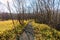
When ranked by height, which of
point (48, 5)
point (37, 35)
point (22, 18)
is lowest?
point (37, 35)

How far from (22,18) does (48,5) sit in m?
3.04

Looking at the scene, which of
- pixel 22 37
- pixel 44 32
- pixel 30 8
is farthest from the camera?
pixel 30 8

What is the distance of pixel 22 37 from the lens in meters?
12.6

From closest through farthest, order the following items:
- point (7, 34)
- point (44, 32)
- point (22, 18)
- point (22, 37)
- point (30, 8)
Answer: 1. point (22, 37)
2. point (7, 34)
3. point (44, 32)
4. point (22, 18)
5. point (30, 8)

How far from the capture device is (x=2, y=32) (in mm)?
13703

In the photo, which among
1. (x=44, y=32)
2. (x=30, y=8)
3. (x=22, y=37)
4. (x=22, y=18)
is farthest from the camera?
(x=30, y=8)

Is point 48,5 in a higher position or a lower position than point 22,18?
higher

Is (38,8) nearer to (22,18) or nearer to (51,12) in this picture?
(51,12)

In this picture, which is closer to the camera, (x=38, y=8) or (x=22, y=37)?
(x=22, y=37)

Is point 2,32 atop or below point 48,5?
below

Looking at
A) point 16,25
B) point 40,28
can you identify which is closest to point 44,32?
point 40,28

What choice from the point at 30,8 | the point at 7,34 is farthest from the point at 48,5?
the point at 7,34

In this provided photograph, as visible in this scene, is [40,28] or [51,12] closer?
[40,28]

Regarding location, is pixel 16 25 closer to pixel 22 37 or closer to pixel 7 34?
pixel 7 34
